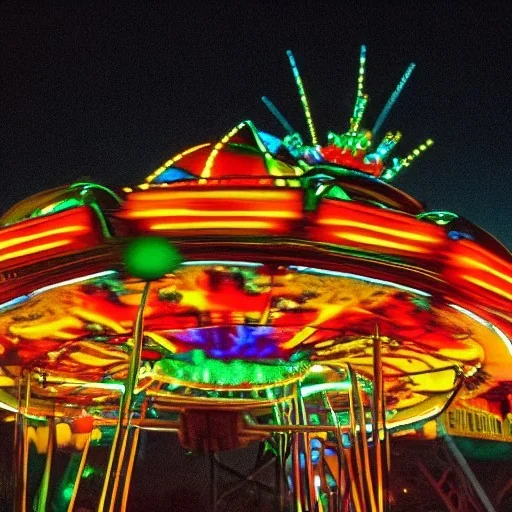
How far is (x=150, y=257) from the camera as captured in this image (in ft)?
15.5

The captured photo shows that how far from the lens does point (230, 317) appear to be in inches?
251

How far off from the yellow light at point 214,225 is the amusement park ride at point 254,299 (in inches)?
0.5

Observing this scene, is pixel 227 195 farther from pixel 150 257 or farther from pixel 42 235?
pixel 42 235

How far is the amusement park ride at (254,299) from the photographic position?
173 inches

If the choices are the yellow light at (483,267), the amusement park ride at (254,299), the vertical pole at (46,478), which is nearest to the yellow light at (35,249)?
the amusement park ride at (254,299)

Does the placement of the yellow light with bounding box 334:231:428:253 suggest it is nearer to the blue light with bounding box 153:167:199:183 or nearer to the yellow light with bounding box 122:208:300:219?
the yellow light with bounding box 122:208:300:219

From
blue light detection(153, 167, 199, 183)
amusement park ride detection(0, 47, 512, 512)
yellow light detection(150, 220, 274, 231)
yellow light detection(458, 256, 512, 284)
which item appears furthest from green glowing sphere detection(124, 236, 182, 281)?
yellow light detection(458, 256, 512, 284)

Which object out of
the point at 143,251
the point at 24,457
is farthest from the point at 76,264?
the point at 24,457

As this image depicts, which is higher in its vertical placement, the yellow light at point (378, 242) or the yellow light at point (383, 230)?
the yellow light at point (383, 230)

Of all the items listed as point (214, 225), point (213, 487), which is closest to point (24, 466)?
point (214, 225)

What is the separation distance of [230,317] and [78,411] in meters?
5.25

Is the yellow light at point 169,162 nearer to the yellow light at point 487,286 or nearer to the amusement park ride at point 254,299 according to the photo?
the amusement park ride at point 254,299

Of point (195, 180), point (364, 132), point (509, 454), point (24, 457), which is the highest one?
point (364, 132)

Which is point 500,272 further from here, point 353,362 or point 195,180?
point 353,362
